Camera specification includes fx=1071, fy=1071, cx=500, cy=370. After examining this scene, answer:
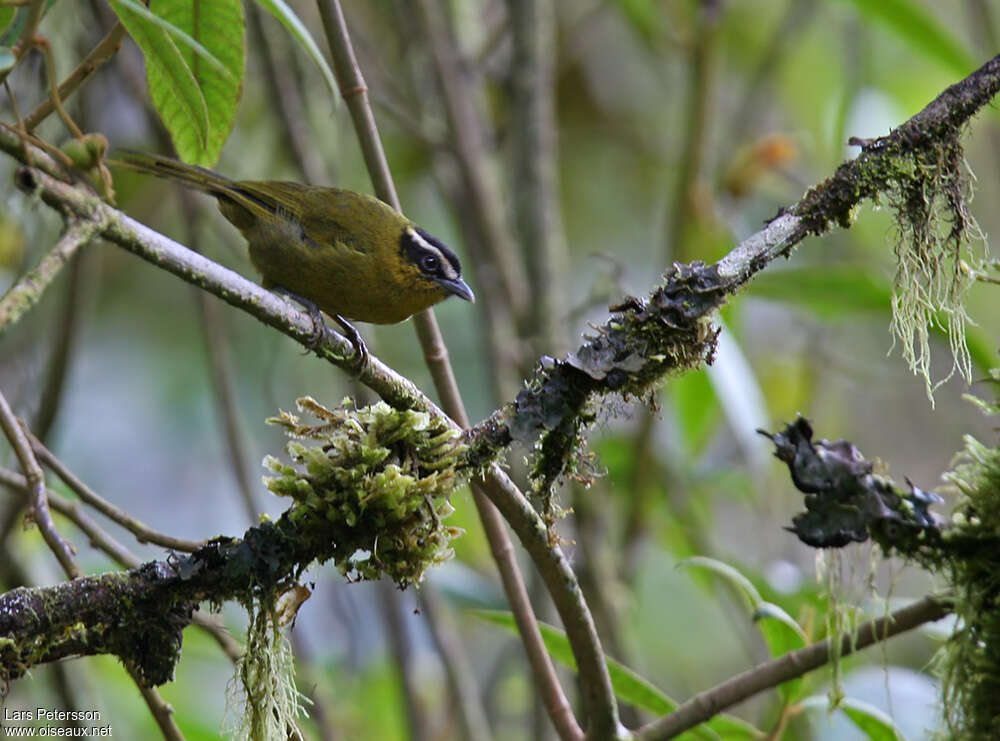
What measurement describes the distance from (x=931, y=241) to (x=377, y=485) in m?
1.08

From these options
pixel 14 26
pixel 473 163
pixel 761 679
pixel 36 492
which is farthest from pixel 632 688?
pixel 473 163

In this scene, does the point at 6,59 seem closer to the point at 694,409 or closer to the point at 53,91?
the point at 53,91

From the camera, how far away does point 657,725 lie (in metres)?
1.90

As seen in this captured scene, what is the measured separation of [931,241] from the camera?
1.90 m

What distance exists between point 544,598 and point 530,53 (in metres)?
2.14

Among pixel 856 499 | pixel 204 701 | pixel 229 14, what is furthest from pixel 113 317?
pixel 856 499

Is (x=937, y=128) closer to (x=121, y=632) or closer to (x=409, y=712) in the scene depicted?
(x=121, y=632)

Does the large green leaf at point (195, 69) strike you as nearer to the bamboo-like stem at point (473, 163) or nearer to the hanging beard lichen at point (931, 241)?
the hanging beard lichen at point (931, 241)

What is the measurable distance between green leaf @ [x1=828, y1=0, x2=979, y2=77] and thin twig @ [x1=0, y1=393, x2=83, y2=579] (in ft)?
10.2

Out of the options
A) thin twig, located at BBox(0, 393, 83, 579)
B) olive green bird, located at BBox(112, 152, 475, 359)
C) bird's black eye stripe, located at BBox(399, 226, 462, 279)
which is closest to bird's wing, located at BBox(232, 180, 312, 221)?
olive green bird, located at BBox(112, 152, 475, 359)

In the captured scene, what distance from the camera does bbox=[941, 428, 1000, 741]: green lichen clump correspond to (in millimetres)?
1508

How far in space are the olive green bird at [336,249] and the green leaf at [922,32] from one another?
1.76m

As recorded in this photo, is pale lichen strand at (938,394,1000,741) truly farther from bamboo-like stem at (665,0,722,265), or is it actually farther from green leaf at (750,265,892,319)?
bamboo-like stem at (665,0,722,265)

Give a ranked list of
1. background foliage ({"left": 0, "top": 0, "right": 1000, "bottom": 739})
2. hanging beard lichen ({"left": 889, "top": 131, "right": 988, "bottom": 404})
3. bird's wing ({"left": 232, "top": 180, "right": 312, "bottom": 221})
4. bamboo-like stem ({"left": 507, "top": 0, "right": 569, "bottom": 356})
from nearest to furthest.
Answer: hanging beard lichen ({"left": 889, "top": 131, "right": 988, "bottom": 404}), bird's wing ({"left": 232, "top": 180, "right": 312, "bottom": 221}), background foliage ({"left": 0, "top": 0, "right": 1000, "bottom": 739}), bamboo-like stem ({"left": 507, "top": 0, "right": 569, "bottom": 356})
